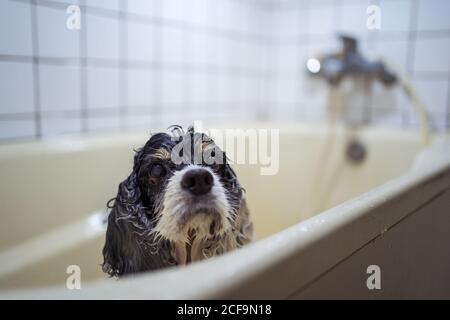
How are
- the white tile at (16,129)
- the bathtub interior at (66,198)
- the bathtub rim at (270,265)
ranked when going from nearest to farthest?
1. the bathtub rim at (270,265)
2. the bathtub interior at (66,198)
3. the white tile at (16,129)

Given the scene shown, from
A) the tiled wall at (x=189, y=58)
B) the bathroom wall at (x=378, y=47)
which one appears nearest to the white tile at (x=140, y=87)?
the tiled wall at (x=189, y=58)

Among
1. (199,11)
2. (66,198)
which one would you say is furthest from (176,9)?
(66,198)

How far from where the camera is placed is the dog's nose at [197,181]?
42cm

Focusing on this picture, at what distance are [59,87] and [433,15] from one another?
1110 millimetres

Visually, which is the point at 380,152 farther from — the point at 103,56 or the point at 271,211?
the point at 103,56

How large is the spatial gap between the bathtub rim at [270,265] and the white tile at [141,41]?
79 centimetres

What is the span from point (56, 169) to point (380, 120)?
104 cm

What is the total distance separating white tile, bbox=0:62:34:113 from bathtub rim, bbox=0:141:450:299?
59 centimetres

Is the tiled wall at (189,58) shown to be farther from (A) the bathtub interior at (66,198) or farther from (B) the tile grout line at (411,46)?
(A) the bathtub interior at (66,198)

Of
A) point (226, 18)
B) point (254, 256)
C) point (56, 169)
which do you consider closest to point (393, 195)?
point (254, 256)

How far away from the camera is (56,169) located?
81cm

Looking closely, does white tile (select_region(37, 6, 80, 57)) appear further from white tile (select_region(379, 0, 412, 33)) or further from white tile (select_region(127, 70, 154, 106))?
white tile (select_region(379, 0, 412, 33))

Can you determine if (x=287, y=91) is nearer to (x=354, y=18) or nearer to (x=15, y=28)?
(x=354, y=18)

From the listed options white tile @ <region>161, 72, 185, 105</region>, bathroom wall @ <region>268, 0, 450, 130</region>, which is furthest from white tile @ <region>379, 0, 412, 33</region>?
white tile @ <region>161, 72, 185, 105</region>
